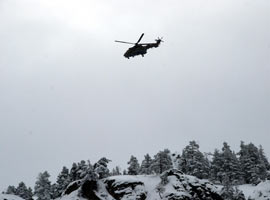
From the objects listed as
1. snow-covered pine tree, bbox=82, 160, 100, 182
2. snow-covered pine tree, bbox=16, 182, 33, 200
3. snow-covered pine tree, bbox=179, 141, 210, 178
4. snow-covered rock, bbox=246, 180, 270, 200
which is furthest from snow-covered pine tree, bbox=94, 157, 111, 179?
snow-covered pine tree, bbox=16, 182, 33, 200

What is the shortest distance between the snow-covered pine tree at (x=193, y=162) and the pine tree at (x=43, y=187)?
28650 mm

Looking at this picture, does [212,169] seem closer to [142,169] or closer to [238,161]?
[238,161]

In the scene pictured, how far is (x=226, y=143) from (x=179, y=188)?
33.4m

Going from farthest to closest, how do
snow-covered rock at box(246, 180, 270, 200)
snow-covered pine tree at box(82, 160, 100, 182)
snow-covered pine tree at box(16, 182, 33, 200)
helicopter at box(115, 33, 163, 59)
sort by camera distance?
1. snow-covered pine tree at box(16, 182, 33, 200)
2. snow-covered rock at box(246, 180, 270, 200)
3. snow-covered pine tree at box(82, 160, 100, 182)
4. helicopter at box(115, 33, 163, 59)

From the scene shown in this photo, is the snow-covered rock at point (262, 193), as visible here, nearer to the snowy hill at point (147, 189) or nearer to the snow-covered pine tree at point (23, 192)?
the snowy hill at point (147, 189)

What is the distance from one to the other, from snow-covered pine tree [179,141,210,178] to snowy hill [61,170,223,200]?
19.3 m

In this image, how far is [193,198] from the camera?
1964 inches

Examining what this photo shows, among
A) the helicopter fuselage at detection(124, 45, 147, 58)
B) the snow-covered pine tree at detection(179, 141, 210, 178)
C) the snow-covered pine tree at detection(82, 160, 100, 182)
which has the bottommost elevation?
the snow-covered pine tree at detection(82, 160, 100, 182)

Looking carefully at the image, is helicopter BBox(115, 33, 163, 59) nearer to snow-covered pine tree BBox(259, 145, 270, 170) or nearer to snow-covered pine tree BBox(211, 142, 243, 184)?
snow-covered pine tree BBox(211, 142, 243, 184)

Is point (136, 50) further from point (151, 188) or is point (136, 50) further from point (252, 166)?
point (252, 166)

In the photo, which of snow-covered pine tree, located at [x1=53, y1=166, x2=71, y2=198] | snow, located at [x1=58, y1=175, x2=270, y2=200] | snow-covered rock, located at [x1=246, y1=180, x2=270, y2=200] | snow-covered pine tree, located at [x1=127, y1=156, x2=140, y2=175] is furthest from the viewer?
snow-covered pine tree, located at [x1=127, y1=156, x2=140, y2=175]

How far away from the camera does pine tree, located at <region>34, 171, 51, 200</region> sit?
241 feet

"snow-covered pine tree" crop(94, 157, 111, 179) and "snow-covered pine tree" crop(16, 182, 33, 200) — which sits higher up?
"snow-covered pine tree" crop(16, 182, 33, 200)

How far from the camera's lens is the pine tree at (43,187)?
7338 cm
